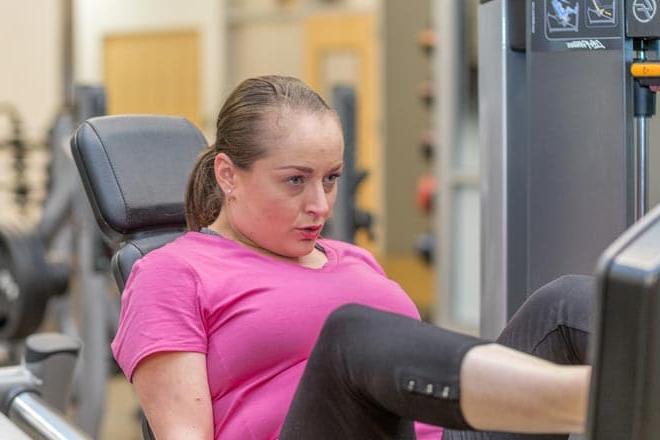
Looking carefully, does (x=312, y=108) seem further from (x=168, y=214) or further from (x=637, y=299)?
(x=637, y=299)

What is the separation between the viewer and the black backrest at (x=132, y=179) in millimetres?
1741

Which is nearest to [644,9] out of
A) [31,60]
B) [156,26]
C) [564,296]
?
[564,296]

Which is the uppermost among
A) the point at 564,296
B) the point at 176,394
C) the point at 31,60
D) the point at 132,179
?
the point at 31,60

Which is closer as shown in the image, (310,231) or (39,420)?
(310,231)

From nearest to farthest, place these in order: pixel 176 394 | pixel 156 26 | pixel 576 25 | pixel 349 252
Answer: pixel 176 394, pixel 349 252, pixel 576 25, pixel 156 26

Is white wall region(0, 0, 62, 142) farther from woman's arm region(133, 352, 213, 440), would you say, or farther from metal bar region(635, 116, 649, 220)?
woman's arm region(133, 352, 213, 440)

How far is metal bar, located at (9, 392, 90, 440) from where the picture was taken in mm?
1749

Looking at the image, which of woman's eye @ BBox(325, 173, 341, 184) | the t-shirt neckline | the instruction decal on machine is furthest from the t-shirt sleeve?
the instruction decal on machine

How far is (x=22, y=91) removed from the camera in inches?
270

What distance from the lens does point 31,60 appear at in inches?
270

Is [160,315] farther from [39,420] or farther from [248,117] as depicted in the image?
[39,420]

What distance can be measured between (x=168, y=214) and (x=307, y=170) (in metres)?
0.42

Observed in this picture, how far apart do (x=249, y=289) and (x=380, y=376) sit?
1.16ft

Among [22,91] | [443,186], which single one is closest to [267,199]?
[443,186]
